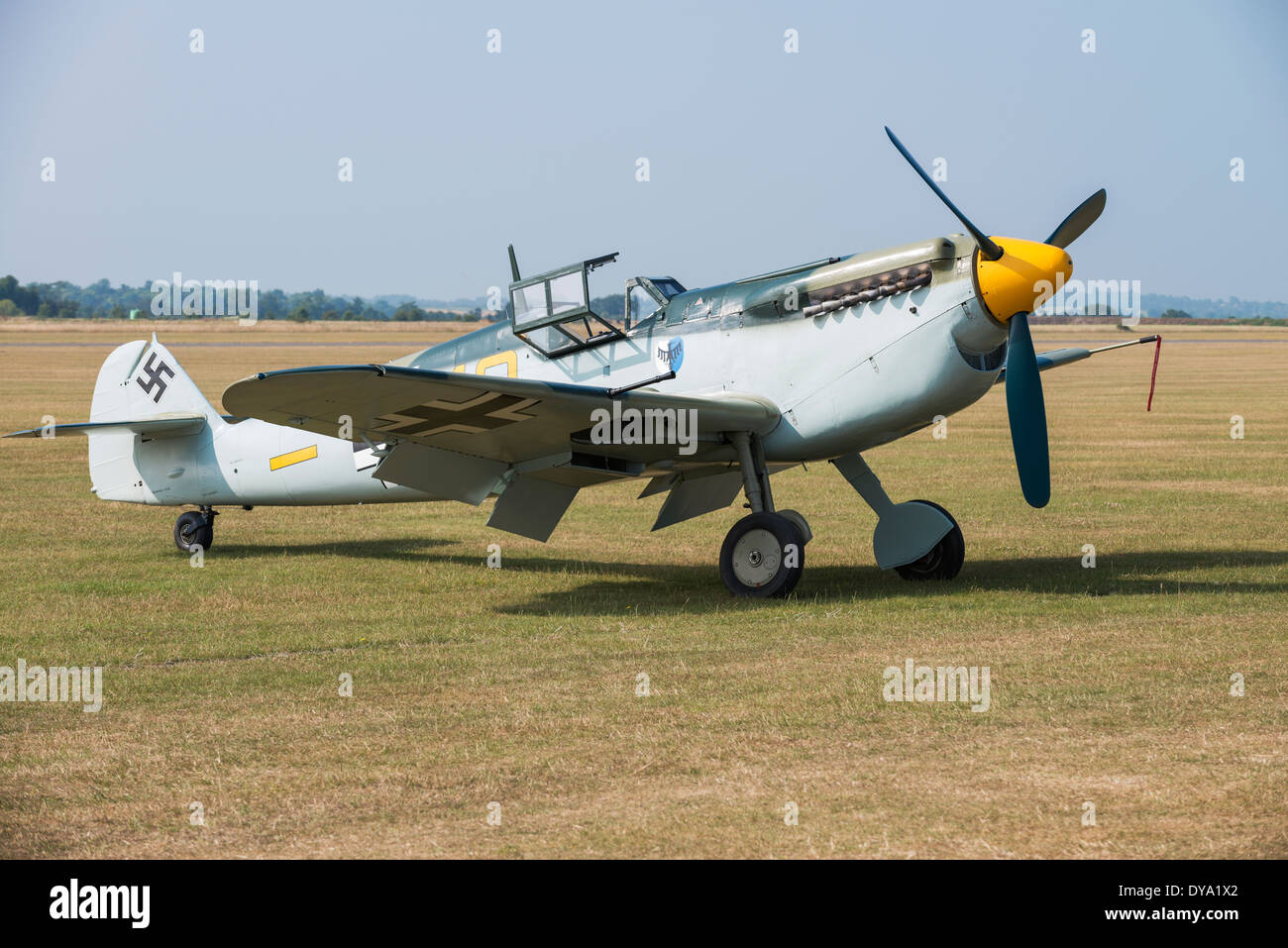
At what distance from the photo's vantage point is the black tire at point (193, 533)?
1220cm

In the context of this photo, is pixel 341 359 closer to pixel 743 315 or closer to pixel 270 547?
pixel 270 547

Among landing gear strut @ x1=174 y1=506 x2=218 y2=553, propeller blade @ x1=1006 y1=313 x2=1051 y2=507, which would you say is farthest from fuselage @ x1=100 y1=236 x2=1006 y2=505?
landing gear strut @ x1=174 y1=506 x2=218 y2=553

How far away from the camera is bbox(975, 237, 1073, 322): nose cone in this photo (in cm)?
886

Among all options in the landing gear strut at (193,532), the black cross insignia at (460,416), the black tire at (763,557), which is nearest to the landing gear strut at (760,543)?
the black tire at (763,557)

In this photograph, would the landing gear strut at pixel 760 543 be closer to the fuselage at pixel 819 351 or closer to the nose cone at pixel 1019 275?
the fuselage at pixel 819 351

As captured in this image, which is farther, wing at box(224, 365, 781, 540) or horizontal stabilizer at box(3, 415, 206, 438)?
horizontal stabilizer at box(3, 415, 206, 438)

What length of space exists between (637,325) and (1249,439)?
14.4 metres

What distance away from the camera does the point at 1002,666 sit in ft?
23.5

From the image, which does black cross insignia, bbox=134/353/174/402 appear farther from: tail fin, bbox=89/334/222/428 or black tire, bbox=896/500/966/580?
black tire, bbox=896/500/966/580

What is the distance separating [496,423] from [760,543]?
2073 millimetres

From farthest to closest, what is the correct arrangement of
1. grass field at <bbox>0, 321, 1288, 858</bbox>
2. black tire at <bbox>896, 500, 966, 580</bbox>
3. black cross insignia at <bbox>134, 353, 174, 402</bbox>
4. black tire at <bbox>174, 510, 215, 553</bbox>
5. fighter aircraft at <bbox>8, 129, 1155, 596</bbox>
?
black cross insignia at <bbox>134, 353, 174, 402</bbox> < black tire at <bbox>174, 510, 215, 553</bbox> < black tire at <bbox>896, 500, 966, 580</bbox> < fighter aircraft at <bbox>8, 129, 1155, 596</bbox> < grass field at <bbox>0, 321, 1288, 858</bbox>

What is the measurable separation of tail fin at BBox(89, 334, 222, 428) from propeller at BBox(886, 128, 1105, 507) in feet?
23.8

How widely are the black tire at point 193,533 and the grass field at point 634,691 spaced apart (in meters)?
0.17
